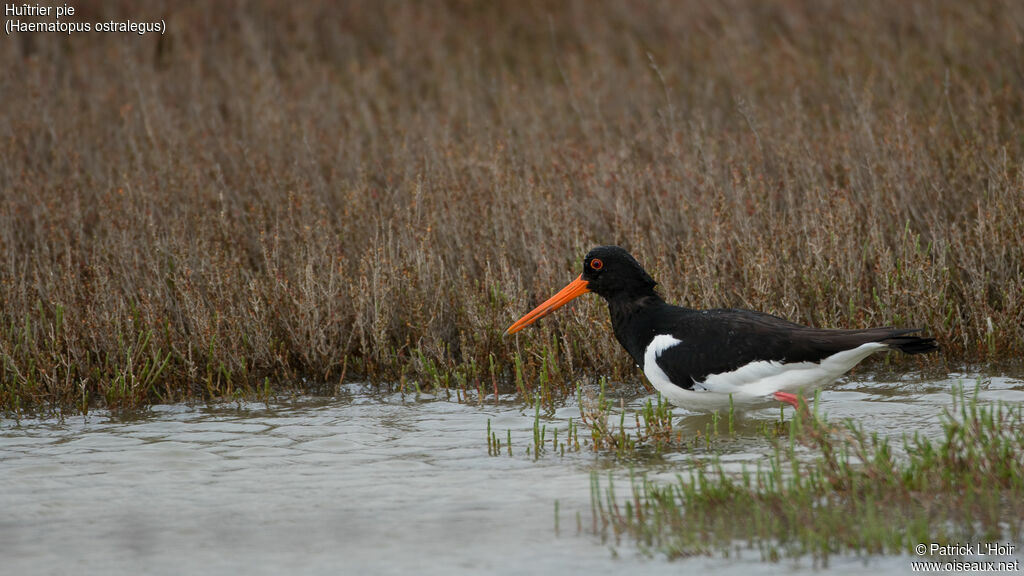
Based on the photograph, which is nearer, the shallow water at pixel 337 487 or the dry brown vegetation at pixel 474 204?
the shallow water at pixel 337 487

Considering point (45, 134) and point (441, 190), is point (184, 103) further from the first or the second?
point (441, 190)

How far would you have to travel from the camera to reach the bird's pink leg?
5680 millimetres

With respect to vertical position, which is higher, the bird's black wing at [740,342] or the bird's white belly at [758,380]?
the bird's black wing at [740,342]

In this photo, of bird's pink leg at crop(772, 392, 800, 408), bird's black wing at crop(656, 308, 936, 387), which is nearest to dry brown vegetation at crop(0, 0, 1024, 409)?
bird's black wing at crop(656, 308, 936, 387)

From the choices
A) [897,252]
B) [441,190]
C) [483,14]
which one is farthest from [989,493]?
[483,14]

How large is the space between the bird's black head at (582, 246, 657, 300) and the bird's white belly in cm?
56

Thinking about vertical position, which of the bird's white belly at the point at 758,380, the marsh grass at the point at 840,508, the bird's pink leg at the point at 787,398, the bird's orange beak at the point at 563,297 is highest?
the bird's orange beak at the point at 563,297

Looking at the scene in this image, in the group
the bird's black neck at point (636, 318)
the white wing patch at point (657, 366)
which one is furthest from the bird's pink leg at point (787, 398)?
the bird's black neck at point (636, 318)

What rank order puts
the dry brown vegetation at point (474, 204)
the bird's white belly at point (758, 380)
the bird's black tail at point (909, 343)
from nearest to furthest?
1. the bird's black tail at point (909, 343)
2. the bird's white belly at point (758, 380)
3. the dry brown vegetation at point (474, 204)

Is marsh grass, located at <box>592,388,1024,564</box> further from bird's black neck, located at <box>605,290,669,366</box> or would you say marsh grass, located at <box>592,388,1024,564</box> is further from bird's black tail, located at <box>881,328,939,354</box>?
bird's black neck, located at <box>605,290,669,366</box>

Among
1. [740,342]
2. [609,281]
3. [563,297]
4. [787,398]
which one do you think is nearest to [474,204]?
[563,297]

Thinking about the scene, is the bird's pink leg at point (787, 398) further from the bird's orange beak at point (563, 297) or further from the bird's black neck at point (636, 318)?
the bird's orange beak at point (563, 297)

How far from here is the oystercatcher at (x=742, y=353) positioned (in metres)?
5.59

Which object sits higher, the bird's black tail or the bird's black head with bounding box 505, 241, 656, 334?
the bird's black head with bounding box 505, 241, 656, 334
